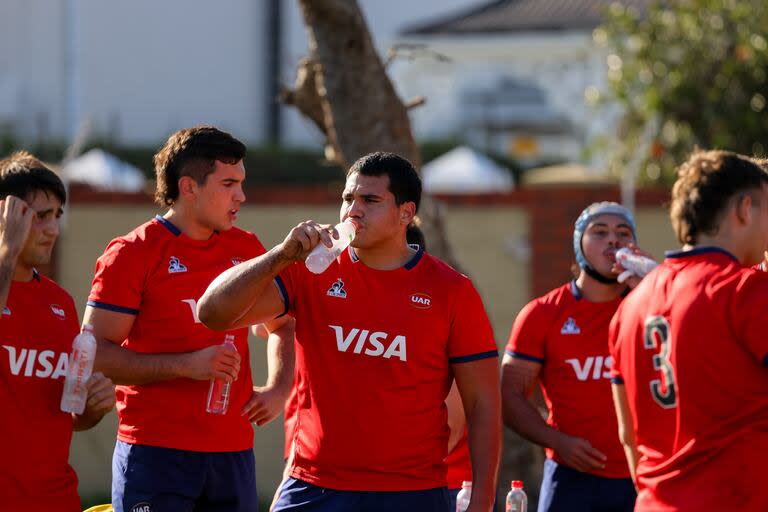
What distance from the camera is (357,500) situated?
200 inches

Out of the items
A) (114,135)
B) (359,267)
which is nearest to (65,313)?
(359,267)

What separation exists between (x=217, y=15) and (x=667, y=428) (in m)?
29.1

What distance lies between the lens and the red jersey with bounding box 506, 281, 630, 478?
6379mm

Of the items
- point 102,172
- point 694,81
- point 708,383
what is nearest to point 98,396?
point 708,383

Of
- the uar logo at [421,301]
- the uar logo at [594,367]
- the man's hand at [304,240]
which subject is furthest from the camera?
the uar logo at [594,367]

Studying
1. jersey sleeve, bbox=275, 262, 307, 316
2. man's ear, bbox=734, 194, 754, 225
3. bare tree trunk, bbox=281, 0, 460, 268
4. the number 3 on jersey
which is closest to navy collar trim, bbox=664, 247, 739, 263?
man's ear, bbox=734, 194, 754, 225

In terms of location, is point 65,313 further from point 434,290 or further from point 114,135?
point 114,135

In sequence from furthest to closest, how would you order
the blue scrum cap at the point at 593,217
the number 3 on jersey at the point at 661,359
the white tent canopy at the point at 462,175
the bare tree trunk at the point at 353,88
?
the white tent canopy at the point at 462,175 < the bare tree trunk at the point at 353,88 < the blue scrum cap at the point at 593,217 < the number 3 on jersey at the point at 661,359

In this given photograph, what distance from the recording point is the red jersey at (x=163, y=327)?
18.7 feet

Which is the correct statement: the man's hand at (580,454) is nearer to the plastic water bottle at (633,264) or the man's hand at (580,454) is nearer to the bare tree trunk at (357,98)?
the plastic water bottle at (633,264)

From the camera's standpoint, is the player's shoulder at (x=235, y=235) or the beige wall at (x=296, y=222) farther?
the beige wall at (x=296, y=222)

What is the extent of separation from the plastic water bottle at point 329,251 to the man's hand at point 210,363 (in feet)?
2.09

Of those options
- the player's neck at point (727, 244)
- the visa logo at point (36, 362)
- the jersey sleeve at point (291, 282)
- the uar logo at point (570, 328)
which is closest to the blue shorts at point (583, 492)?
the uar logo at point (570, 328)

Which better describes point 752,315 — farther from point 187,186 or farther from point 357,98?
point 357,98
